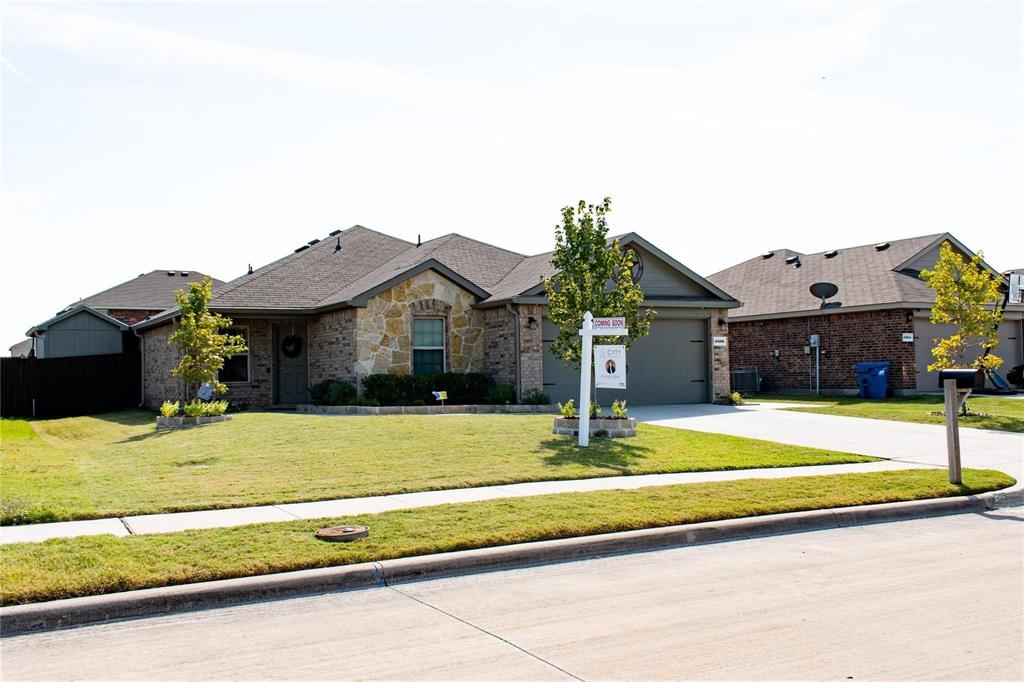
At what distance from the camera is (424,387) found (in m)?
21.7

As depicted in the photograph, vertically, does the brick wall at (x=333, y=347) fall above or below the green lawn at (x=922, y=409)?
above

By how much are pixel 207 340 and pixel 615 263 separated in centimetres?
949

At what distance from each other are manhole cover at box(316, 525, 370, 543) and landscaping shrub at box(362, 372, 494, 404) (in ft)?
43.0

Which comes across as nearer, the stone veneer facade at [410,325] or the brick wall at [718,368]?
the stone veneer facade at [410,325]

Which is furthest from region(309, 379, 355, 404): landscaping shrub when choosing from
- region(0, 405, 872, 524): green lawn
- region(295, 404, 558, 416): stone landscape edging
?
region(0, 405, 872, 524): green lawn

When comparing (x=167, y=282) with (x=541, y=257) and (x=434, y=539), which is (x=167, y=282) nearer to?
(x=541, y=257)

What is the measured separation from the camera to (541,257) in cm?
2598

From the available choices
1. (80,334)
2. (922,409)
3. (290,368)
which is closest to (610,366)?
(922,409)

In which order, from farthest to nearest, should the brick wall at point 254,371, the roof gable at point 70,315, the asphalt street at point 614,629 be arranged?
the roof gable at point 70,315 < the brick wall at point 254,371 < the asphalt street at point 614,629

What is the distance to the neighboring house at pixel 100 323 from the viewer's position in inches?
1359

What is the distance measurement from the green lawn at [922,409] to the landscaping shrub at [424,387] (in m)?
8.19

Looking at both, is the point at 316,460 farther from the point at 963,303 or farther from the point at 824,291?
the point at 824,291

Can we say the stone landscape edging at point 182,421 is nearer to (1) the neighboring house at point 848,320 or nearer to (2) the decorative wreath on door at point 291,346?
(2) the decorative wreath on door at point 291,346

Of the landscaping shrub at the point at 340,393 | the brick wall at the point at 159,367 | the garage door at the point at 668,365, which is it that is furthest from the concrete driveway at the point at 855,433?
the brick wall at the point at 159,367
